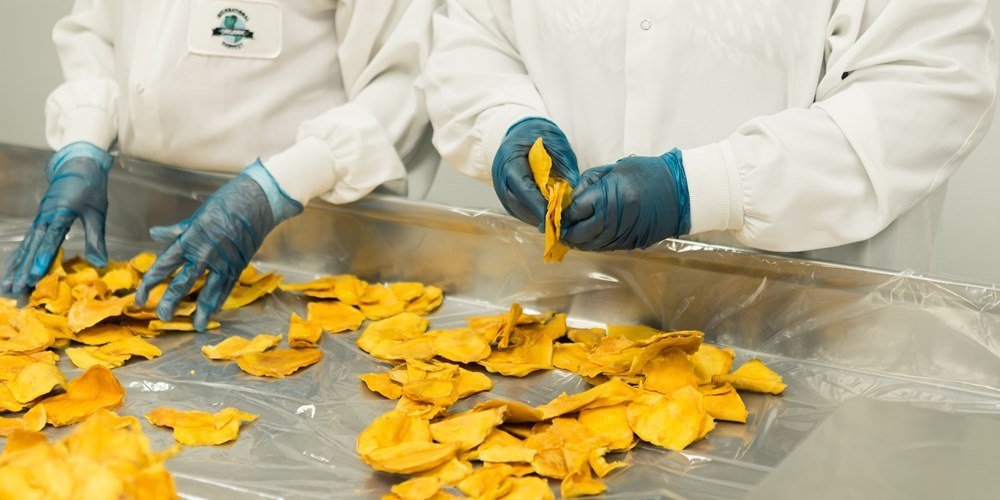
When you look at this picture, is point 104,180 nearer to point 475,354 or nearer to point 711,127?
point 475,354

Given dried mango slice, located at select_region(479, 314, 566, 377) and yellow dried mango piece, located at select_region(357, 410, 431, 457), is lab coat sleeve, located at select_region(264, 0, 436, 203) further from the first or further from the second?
yellow dried mango piece, located at select_region(357, 410, 431, 457)

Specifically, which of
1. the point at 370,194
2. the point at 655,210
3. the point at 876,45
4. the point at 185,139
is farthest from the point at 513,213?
the point at 185,139

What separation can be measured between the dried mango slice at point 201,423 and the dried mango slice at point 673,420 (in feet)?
1.27

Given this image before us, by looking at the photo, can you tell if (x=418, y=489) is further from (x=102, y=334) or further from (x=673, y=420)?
(x=102, y=334)

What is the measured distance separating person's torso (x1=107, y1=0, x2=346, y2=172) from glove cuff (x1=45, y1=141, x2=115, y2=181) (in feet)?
0.19

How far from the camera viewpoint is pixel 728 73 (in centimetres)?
123

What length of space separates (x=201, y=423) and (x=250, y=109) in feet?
2.31

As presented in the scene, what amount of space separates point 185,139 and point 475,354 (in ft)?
2.27

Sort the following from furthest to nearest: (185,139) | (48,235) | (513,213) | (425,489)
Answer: (185,139) → (48,235) → (513,213) → (425,489)

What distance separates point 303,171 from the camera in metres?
1.36

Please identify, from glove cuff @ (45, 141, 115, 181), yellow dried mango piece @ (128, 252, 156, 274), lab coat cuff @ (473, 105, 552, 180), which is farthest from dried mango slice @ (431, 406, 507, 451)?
glove cuff @ (45, 141, 115, 181)

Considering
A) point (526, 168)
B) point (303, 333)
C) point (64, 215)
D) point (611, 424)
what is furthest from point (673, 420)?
point (64, 215)

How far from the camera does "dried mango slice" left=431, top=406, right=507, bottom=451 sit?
2.89ft

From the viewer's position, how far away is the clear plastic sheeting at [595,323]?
87 cm
